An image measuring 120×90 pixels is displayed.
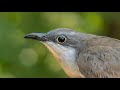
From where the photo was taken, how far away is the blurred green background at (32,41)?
6.29 m

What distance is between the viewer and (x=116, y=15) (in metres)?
7.10

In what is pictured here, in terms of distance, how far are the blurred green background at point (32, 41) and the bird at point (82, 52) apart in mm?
1323

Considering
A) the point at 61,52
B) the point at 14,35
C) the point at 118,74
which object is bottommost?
the point at 118,74

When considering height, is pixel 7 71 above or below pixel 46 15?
below

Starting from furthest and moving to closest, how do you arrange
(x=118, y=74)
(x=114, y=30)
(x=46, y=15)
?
(x=114, y=30)
(x=46, y=15)
(x=118, y=74)

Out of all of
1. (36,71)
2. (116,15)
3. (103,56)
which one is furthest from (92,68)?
(116,15)

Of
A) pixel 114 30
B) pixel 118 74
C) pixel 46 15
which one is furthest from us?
pixel 114 30

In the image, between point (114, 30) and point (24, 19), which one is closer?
point (24, 19)

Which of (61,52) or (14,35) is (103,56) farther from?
(14,35)

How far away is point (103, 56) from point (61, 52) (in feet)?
1.59

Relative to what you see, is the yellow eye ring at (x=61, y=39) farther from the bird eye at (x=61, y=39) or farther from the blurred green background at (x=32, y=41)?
the blurred green background at (x=32, y=41)

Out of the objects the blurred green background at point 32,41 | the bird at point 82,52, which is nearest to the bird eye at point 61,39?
the bird at point 82,52

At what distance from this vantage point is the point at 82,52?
5.07 m

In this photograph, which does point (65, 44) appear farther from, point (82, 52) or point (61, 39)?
point (82, 52)
